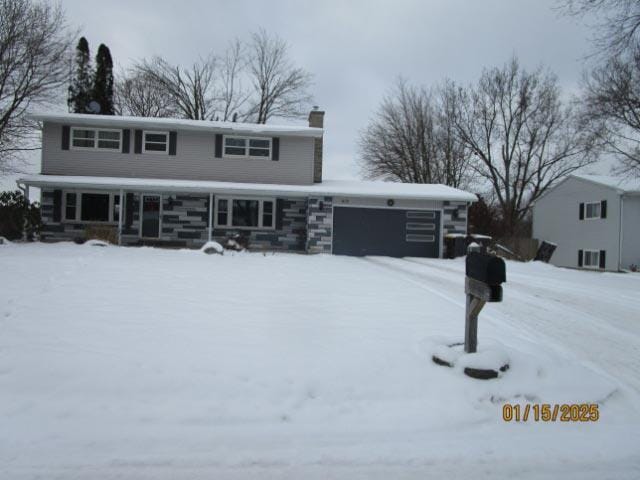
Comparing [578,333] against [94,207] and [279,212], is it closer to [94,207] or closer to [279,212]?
[279,212]

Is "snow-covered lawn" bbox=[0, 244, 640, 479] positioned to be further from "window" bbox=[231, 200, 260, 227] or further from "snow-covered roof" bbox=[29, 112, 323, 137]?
"snow-covered roof" bbox=[29, 112, 323, 137]

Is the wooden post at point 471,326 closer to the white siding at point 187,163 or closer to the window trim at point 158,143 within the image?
the white siding at point 187,163

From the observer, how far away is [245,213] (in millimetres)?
16266

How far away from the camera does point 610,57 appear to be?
10906mm

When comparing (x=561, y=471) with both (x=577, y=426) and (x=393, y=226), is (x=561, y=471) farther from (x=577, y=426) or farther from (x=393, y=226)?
Answer: (x=393, y=226)

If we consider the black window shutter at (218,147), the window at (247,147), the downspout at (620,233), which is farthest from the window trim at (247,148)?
the downspout at (620,233)

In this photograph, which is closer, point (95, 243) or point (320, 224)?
point (95, 243)

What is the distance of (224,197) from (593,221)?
1823cm

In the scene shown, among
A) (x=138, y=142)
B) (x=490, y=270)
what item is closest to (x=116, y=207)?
(x=138, y=142)

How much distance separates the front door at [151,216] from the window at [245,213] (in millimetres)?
2331

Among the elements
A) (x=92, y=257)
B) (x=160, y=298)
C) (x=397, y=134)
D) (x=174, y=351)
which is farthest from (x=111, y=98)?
(x=174, y=351)

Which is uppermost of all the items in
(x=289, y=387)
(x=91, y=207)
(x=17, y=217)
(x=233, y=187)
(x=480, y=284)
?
(x=233, y=187)

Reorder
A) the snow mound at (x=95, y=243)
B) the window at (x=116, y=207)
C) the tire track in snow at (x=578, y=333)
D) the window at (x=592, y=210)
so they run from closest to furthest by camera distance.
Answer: the tire track in snow at (x=578, y=333), the snow mound at (x=95, y=243), the window at (x=116, y=207), the window at (x=592, y=210)

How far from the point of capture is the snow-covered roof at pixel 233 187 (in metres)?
14.3
